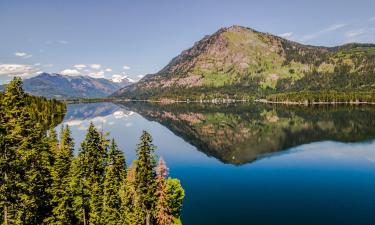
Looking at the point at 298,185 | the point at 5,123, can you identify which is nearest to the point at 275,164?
the point at 298,185

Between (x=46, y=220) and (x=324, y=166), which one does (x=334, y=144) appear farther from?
(x=46, y=220)

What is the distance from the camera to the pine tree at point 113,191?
56500 millimetres

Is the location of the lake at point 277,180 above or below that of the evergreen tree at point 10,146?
below

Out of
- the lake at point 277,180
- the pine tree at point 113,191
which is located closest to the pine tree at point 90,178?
the pine tree at point 113,191

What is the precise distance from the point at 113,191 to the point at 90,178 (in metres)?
8.21

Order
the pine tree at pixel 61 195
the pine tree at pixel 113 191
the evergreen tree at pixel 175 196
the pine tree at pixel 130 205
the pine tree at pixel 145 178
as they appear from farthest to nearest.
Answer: the evergreen tree at pixel 175 196, the pine tree at pixel 61 195, the pine tree at pixel 113 191, the pine tree at pixel 145 178, the pine tree at pixel 130 205

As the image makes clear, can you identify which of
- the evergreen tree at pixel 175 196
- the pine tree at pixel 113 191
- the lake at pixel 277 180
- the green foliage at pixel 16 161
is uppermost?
the green foliage at pixel 16 161

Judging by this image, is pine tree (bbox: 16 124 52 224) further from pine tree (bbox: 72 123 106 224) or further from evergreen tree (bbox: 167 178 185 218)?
evergreen tree (bbox: 167 178 185 218)

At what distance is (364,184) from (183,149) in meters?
91.5

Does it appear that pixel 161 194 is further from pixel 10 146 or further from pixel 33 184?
pixel 10 146

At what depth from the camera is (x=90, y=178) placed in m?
64.9

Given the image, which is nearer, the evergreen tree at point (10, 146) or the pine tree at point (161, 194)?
the evergreen tree at point (10, 146)

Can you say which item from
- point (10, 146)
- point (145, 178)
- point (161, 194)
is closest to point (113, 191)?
point (145, 178)

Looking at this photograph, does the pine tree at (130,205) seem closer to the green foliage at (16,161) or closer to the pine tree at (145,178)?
the pine tree at (145,178)
